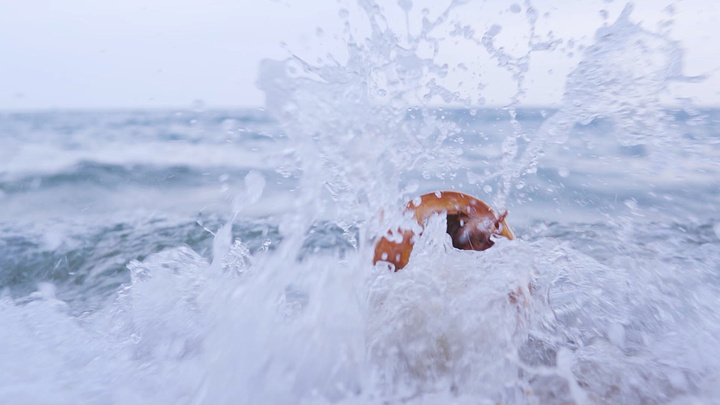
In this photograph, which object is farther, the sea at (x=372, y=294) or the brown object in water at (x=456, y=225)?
the brown object in water at (x=456, y=225)

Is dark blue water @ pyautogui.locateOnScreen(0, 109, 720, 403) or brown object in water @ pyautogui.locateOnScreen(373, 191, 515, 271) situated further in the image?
brown object in water @ pyautogui.locateOnScreen(373, 191, 515, 271)

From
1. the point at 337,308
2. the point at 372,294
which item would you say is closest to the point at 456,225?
the point at 372,294

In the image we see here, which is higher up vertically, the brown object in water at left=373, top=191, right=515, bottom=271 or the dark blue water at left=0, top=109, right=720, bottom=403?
the brown object in water at left=373, top=191, right=515, bottom=271

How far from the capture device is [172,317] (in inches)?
96.7

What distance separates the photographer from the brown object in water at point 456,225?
2371mm

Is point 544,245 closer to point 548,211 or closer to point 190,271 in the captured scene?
point 190,271

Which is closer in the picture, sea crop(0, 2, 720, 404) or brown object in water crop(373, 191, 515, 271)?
→ sea crop(0, 2, 720, 404)

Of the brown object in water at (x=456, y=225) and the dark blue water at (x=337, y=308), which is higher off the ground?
the brown object in water at (x=456, y=225)

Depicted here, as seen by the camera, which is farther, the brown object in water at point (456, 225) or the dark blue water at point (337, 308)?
the brown object in water at point (456, 225)

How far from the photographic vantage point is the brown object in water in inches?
93.4

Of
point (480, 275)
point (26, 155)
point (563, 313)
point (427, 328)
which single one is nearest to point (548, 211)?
point (563, 313)

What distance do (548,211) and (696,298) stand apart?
2803mm

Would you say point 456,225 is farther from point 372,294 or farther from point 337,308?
point 337,308

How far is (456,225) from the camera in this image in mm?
2537
